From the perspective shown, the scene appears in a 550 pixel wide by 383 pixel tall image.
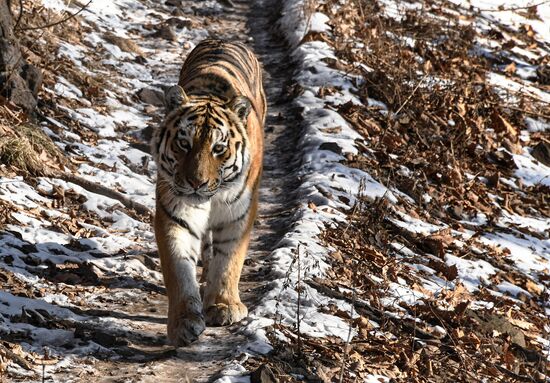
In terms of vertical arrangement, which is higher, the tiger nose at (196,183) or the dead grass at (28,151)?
the tiger nose at (196,183)

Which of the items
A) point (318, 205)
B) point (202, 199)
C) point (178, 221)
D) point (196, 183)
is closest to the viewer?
point (196, 183)

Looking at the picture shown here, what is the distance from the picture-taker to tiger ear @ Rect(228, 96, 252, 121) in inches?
229

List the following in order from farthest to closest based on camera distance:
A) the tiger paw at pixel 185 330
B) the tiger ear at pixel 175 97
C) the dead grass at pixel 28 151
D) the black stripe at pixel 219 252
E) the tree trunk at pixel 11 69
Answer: the tree trunk at pixel 11 69 → the dead grass at pixel 28 151 → the black stripe at pixel 219 252 → the tiger ear at pixel 175 97 → the tiger paw at pixel 185 330

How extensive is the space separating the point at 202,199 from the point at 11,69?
4210mm

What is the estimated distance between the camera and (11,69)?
8.63 metres

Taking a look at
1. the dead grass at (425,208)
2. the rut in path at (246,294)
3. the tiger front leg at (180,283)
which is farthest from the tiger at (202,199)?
the dead grass at (425,208)

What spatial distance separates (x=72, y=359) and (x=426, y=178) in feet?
20.3

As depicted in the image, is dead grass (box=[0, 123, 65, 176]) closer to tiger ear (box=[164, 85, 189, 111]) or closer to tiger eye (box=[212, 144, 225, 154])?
tiger ear (box=[164, 85, 189, 111])

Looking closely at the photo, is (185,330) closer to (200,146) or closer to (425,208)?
(200,146)

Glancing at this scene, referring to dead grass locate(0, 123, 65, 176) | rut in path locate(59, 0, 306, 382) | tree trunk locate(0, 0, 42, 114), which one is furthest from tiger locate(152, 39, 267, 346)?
tree trunk locate(0, 0, 42, 114)

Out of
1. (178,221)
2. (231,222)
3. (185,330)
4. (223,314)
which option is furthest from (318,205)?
(185,330)


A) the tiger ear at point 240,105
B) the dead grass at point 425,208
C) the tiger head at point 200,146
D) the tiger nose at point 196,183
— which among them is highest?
the tiger ear at point 240,105

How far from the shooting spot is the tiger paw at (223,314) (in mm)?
5652

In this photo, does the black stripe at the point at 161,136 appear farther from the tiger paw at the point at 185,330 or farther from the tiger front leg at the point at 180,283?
the tiger paw at the point at 185,330
